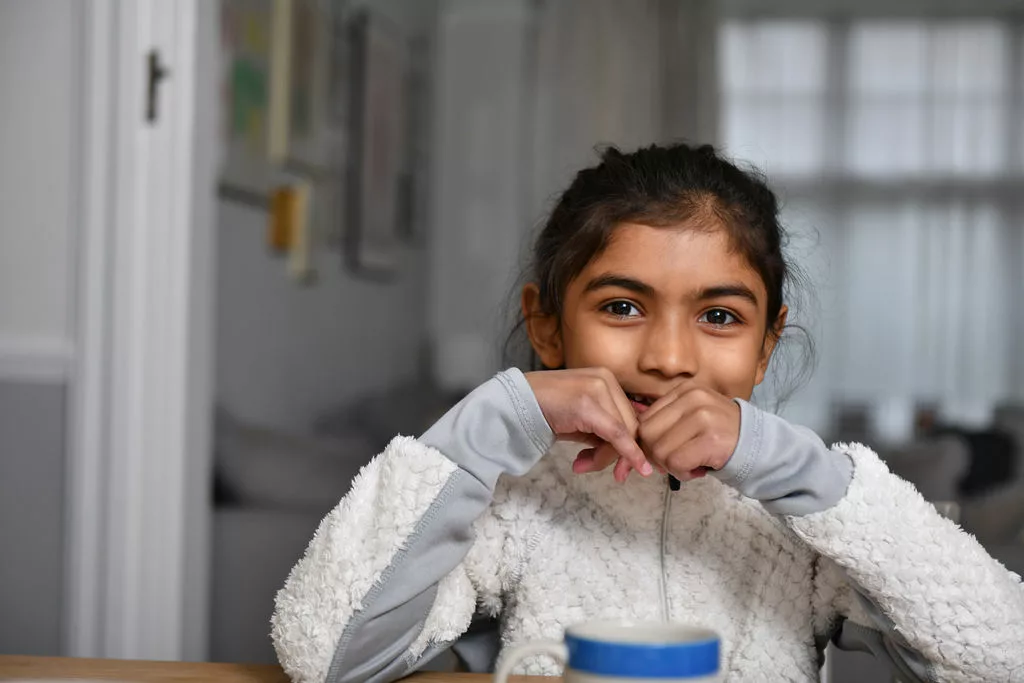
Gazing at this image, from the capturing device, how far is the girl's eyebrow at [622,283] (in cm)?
95

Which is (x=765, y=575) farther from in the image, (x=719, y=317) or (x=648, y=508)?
(x=719, y=317)

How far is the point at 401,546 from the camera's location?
840 mm

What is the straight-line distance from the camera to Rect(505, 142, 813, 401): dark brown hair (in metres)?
1.00

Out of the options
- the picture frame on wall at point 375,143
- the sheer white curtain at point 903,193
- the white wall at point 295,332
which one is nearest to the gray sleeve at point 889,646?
the white wall at point 295,332

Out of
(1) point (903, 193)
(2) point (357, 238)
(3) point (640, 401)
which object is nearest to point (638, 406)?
(3) point (640, 401)

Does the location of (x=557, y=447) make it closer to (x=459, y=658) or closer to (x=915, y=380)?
(x=459, y=658)

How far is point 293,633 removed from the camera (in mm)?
831

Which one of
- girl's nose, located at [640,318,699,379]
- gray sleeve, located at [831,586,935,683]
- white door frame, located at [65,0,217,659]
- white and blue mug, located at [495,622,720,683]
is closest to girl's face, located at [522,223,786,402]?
girl's nose, located at [640,318,699,379]

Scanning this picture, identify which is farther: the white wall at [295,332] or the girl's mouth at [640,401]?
the white wall at [295,332]

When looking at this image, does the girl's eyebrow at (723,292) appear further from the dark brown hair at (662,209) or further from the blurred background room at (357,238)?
the blurred background room at (357,238)

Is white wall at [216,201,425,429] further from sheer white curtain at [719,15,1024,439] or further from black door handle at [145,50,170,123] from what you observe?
sheer white curtain at [719,15,1024,439]

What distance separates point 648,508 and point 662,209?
271 mm

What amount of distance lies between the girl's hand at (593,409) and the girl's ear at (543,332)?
0.21 m

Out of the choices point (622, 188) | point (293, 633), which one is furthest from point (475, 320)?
point (293, 633)
